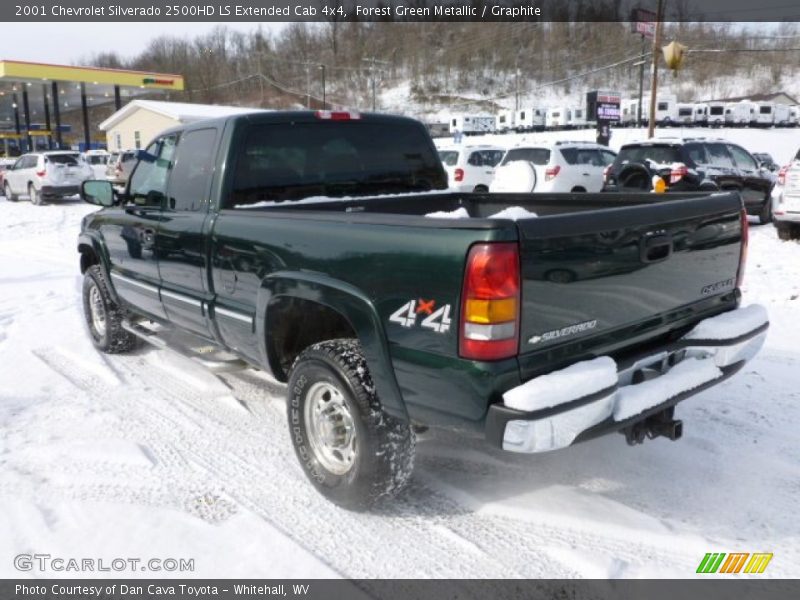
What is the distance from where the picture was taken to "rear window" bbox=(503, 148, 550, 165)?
1592cm

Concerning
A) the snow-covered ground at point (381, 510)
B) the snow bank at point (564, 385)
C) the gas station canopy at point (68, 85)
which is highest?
the gas station canopy at point (68, 85)

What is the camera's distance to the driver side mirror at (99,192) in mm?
5160

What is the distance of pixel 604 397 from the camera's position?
8.51 feet

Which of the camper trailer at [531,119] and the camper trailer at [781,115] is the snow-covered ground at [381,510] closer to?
the camper trailer at [781,115]

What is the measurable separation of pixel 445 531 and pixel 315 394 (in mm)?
911

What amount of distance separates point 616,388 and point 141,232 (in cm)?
349

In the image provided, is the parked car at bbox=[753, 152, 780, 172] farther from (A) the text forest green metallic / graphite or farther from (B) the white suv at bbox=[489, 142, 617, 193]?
(A) the text forest green metallic / graphite

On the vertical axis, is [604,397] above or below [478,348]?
below

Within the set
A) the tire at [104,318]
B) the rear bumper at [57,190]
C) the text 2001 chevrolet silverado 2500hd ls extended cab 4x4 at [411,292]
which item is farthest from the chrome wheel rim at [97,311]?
the rear bumper at [57,190]

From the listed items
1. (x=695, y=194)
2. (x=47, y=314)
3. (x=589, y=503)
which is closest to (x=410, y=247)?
(x=589, y=503)

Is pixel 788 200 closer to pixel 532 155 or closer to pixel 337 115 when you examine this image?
pixel 532 155

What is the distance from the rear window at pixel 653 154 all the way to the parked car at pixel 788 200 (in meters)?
2.29

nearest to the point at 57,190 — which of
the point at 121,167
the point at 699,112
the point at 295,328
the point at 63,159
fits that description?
the point at 63,159
